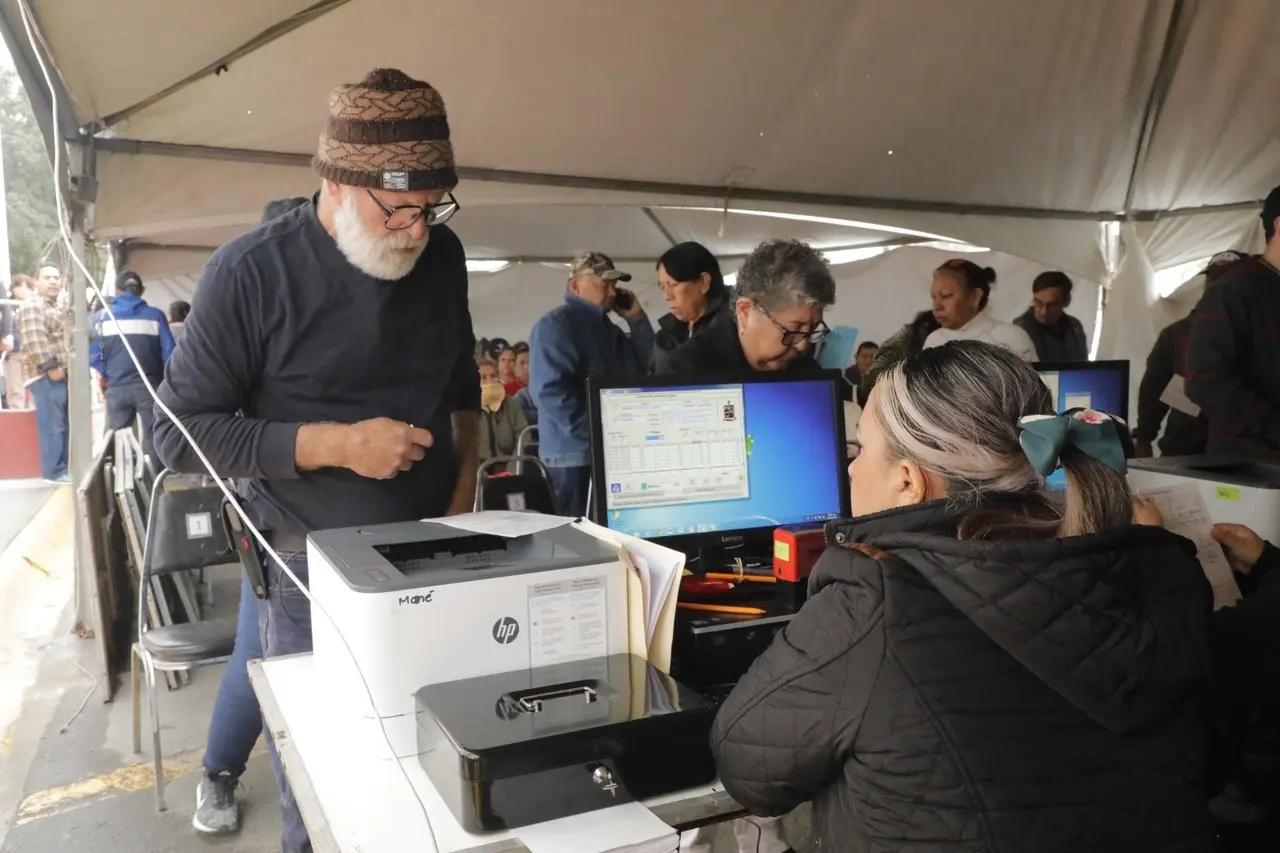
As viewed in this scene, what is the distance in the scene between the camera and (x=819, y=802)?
3.13ft

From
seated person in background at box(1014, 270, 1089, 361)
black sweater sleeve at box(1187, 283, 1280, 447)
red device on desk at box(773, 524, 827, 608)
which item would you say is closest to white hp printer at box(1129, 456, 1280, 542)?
black sweater sleeve at box(1187, 283, 1280, 447)

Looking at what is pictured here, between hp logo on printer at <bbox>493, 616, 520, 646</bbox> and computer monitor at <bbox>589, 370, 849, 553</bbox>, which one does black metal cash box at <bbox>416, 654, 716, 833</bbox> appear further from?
computer monitor at <bbox>589, 370, 849, 553</bbox>

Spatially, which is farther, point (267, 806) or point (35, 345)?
point (35, 345)

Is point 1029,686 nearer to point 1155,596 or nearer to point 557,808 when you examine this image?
point 1155,596

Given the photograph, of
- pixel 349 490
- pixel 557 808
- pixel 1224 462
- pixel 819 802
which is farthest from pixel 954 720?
pixel 1224 462

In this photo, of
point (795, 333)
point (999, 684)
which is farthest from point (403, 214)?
point (999, 684)

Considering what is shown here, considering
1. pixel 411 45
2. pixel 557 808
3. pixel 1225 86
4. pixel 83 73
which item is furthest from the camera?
pixel 1225 86

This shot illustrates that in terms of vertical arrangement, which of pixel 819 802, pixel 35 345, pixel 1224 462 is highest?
pixel 35 345

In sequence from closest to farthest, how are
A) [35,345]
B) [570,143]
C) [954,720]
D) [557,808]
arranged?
[954,720], [557,808], [570,143], [35,345]

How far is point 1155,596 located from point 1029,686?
17cm

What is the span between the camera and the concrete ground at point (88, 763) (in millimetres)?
2262

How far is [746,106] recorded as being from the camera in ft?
12.1

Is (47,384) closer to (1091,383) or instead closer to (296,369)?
(296,369)

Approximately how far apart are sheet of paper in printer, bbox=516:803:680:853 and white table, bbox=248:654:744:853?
18 millimetres
